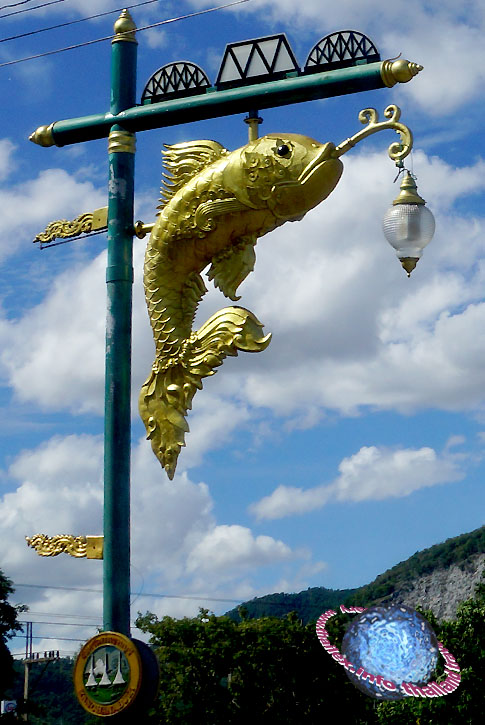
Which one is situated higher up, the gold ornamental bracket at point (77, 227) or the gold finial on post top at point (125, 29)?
the gold finial on post top at point (125, 29)

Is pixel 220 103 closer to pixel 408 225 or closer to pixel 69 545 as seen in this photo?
pixel 408 225

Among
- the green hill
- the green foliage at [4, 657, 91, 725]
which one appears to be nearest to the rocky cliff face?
the green hill

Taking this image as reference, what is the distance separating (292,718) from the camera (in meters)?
19.5

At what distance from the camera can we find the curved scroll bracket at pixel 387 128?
576 centimetres

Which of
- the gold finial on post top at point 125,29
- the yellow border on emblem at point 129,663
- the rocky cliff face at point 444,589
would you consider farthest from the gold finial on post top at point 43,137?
the rocky cliff face at point 444,589

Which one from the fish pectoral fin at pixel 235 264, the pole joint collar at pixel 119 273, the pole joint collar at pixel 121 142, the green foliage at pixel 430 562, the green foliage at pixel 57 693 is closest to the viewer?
the fish pectoral fin at pixel 235 264

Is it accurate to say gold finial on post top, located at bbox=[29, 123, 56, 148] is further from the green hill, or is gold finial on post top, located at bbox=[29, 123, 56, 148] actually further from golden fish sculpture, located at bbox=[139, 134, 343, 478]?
the green hill

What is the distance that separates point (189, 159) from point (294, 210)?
72 cm

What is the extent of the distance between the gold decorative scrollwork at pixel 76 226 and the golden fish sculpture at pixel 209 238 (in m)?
0.35

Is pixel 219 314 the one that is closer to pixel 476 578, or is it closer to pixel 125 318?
pixel 125 318

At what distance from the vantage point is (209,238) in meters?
6.21

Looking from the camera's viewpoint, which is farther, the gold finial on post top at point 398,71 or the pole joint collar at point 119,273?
the pole joint collar at point 119,273

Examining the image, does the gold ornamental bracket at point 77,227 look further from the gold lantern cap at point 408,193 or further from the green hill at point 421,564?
the green hill at point 421,564

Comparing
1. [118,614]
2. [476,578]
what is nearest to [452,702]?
[118,614]
